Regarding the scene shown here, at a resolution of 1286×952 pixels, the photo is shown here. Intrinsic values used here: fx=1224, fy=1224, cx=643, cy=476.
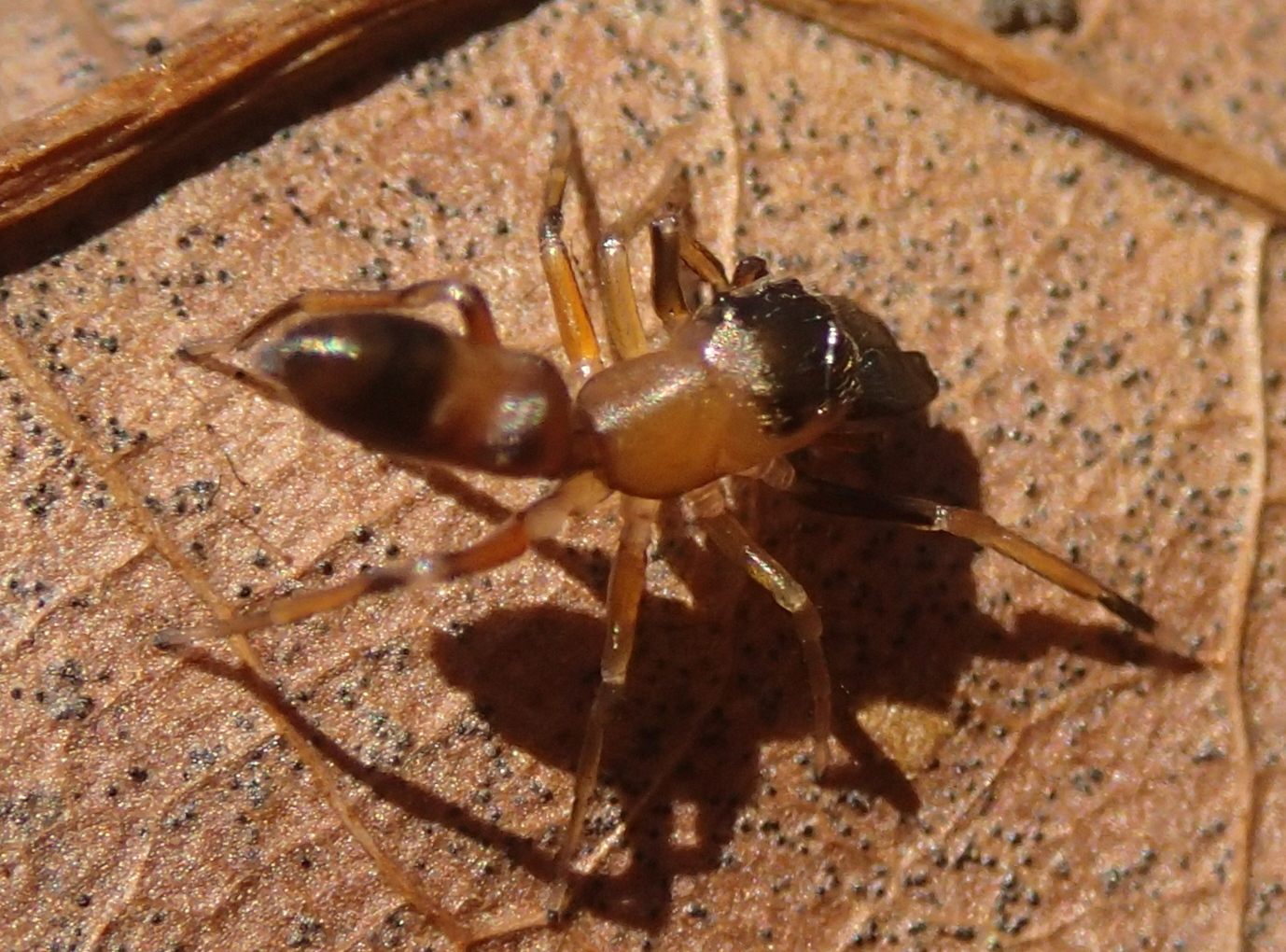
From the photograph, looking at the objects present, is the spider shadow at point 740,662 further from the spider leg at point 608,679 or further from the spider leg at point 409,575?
the spider leg at point 409,575

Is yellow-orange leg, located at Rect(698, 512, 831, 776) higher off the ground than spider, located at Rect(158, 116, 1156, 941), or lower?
lower

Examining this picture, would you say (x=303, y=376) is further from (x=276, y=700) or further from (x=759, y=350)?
(x=759, y=350)

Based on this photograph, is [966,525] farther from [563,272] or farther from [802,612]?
[563,272]

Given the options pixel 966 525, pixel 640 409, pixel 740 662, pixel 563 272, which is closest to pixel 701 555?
pixel 740 662

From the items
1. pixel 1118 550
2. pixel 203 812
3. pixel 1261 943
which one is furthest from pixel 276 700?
pixel 1261 943

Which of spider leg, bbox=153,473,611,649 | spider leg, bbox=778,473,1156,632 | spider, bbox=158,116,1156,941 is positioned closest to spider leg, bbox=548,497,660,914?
spider, bbox=158,116,1156,941

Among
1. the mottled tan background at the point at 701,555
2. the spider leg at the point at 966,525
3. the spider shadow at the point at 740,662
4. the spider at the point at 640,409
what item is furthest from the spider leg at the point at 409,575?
the spider leg at the point at 966,525

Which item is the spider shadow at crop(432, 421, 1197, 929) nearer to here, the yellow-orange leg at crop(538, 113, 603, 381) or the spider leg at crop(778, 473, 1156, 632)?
the spider leg at crop(778, 473, 1156, 632)
